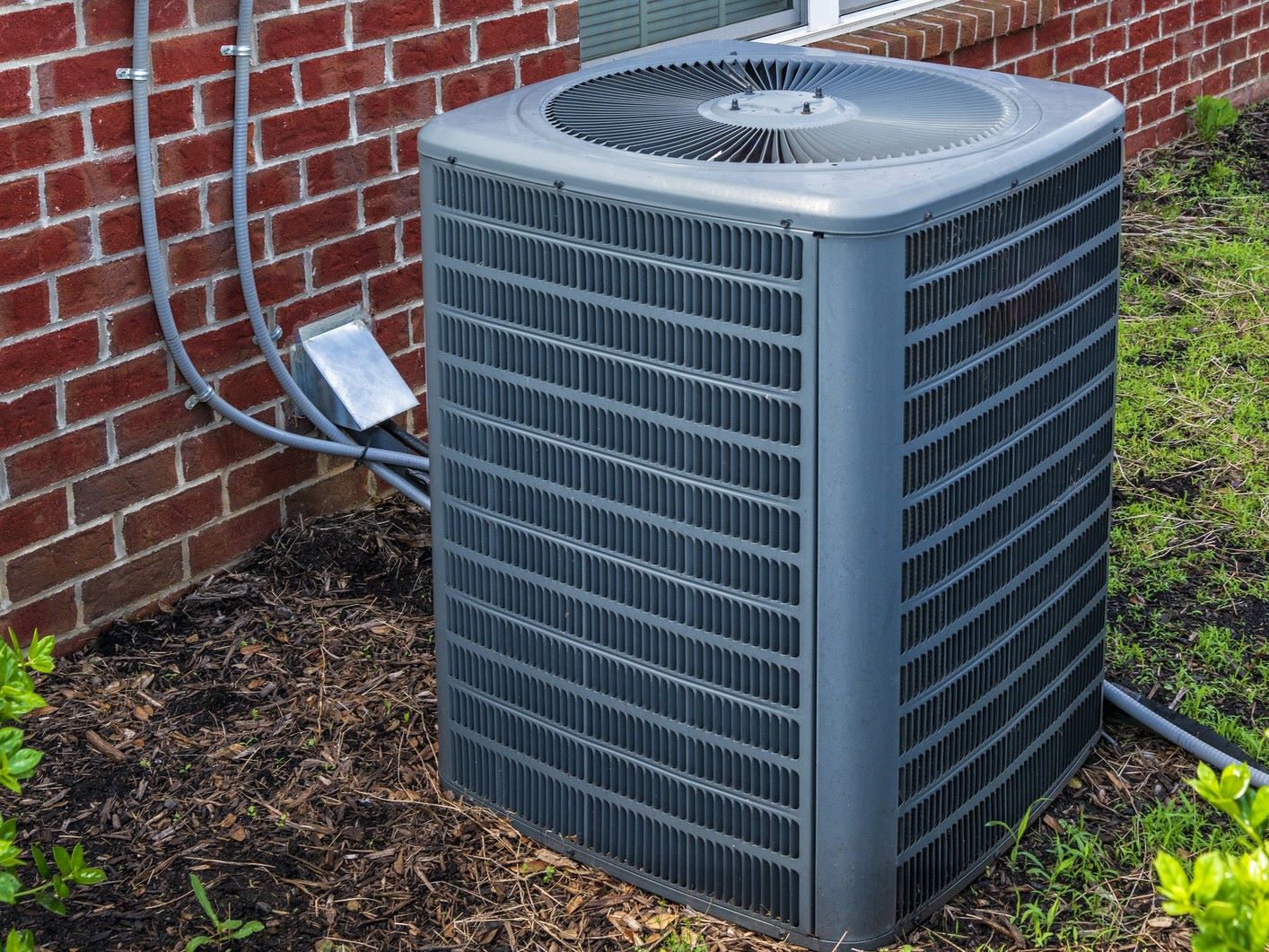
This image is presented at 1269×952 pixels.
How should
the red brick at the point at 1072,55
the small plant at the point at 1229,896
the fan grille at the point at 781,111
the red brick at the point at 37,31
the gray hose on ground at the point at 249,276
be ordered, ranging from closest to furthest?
1. the small plant at the point at 1229,896
2. the fan grille at the point at 781,111
3. the red brick at the point at 37,31
4. the gray hose on ground at the point at 249,276
5. the red brick at the point at 1072,55

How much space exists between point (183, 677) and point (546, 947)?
1.01 meters

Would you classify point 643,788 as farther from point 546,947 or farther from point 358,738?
point 358,738

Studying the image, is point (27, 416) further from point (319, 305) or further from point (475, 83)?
point (475, 83)

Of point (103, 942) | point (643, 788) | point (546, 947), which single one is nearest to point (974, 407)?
point (643, 788)

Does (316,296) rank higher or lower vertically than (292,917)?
higher

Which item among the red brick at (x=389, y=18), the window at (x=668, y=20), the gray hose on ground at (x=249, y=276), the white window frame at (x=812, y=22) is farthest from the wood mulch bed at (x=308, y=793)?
the white window frame at (x=812, y=22)

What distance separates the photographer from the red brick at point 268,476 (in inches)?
137

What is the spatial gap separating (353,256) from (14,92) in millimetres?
874

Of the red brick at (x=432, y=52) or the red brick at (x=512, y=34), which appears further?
the red brick at (x=512, y=34)

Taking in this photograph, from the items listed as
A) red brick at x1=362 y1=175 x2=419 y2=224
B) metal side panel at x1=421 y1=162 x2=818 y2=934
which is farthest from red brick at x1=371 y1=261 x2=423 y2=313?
metal side panel at x1=421 y1=162 x2=818 y2=934

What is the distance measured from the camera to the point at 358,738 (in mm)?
3053

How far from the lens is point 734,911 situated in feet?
8.38

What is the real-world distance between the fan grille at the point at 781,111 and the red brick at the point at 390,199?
35.6 inches

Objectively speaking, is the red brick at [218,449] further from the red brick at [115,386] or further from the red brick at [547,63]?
the red brick at [547,63]
